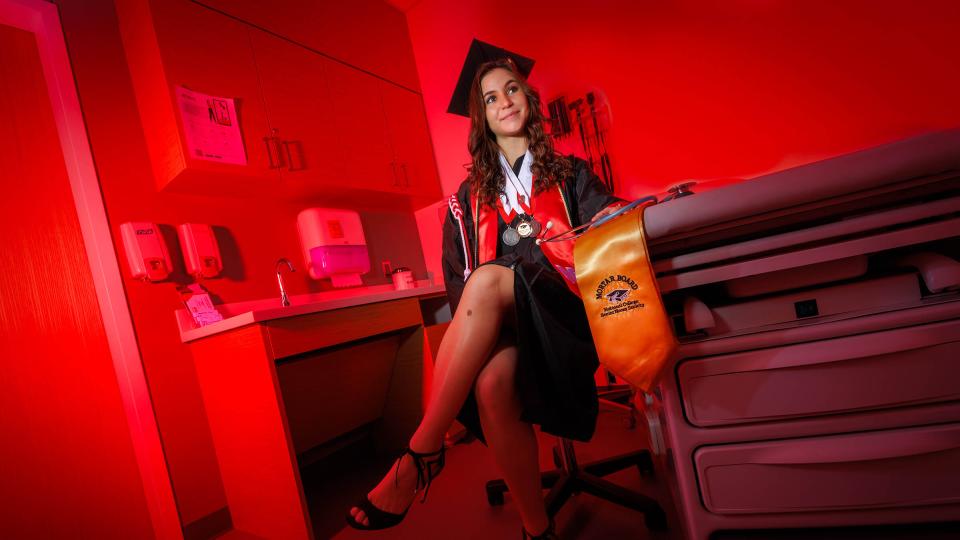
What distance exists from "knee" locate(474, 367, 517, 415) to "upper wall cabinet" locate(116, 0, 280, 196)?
148cm

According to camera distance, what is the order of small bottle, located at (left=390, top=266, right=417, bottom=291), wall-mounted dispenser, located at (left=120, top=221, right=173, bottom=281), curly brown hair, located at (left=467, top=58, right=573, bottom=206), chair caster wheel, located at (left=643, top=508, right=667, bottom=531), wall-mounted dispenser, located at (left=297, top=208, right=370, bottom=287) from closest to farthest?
chair caster wheel, located at (left=643, top=508, right=667, bottom=531) → curly brown hair, located at (left=467, top=58, right=573, bottom=206) → wall-mounted dispenser, located at (left=120, top=221, right=173, bottom=281) → wall-mounted dispenser, located at (left=297, top=208, right=370, bottom=287) → small bottle, located at (left=390, top=266, right=417, bottom=291)

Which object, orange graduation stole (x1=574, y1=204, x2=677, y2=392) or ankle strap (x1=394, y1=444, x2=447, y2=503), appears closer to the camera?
orange graduation stole (x1=574, y1=204, x2=677, y2=392)

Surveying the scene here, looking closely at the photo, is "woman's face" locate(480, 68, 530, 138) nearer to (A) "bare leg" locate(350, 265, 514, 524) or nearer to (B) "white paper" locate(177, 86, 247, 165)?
(A) "bare leg" locate(350, 265, 514, 524)

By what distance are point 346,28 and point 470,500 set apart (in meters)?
2.61

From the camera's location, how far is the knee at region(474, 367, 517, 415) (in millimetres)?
917

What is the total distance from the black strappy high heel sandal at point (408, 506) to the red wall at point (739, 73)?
1.95 meters

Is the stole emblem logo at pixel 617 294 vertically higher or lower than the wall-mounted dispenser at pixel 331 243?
lower

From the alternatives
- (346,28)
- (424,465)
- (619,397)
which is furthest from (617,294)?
(346,28)

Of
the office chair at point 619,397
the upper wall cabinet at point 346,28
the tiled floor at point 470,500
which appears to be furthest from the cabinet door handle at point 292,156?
the office chair at point 619,397

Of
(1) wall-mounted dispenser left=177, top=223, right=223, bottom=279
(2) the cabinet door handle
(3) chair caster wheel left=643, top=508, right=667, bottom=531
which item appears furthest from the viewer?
(2) the cabinet door handle

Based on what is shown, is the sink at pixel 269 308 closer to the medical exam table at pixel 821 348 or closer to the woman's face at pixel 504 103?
the woman's face at pixel 504 103

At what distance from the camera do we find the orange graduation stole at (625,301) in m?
0.60

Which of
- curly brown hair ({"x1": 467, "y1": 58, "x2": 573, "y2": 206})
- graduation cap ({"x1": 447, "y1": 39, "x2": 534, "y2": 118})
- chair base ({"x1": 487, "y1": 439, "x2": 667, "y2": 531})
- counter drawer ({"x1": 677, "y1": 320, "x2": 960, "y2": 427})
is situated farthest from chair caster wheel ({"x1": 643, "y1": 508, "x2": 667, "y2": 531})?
graduation cap ({"x1": 447, "y1": 39, "x2": 534, "y2": 118})

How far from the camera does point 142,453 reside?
62.4 inches
